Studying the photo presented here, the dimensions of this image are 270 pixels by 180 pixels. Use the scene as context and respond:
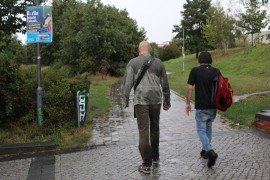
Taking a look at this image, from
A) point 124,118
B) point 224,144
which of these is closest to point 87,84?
point 124,118

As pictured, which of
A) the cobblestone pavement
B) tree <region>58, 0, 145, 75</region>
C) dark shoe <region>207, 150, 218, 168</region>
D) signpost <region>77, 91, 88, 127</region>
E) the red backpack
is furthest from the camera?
tree <region>58, 0, 145, 75</region>

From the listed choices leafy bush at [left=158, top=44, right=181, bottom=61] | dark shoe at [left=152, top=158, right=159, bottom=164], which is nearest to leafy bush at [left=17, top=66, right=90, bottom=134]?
dark shoe at [left=152, top=158, right=159, bottom=164]

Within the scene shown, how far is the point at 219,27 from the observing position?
54875 mm

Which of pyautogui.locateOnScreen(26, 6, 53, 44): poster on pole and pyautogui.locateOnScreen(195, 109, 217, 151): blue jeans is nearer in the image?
pyautogui.locateOnScreen(195, 109, 217, 151): blue jeans

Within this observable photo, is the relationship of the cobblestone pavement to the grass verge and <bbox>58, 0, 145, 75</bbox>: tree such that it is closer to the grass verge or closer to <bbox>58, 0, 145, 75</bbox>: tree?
the grass verge

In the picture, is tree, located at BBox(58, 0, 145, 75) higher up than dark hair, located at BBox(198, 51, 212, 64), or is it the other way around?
tree, located at BBox(58, 0, 145, 75)

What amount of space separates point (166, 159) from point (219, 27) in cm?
5020

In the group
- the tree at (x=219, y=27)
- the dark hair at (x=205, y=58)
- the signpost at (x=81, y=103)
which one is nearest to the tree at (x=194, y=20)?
the tree at (x=219, y=27)

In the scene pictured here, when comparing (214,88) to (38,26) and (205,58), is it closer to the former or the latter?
(205,58)

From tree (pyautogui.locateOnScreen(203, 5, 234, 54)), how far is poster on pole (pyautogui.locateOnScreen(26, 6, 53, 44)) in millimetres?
47401

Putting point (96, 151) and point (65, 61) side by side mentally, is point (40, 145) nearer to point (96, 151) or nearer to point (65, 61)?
point (96, 151)

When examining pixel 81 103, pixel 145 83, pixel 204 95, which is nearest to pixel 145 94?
pixel 145 83

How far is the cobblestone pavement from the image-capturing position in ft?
19.6

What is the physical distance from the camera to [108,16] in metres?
33.6
